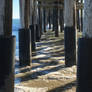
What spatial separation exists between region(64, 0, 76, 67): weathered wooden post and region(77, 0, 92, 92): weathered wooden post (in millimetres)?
3413

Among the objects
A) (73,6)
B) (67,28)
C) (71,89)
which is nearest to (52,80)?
(71,89)

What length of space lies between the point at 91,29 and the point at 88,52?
303 mm

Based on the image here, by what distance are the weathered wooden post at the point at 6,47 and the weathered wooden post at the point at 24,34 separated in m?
2.90

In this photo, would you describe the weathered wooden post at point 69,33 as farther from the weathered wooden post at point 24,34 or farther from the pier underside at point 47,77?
the weathered wooden post at point 24,34

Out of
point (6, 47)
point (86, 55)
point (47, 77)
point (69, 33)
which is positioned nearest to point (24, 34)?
point (69, 33)

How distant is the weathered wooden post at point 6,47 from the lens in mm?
3793

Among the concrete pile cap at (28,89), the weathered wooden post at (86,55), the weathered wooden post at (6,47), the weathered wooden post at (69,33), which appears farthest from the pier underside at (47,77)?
the weathered wooden post at (86,55)

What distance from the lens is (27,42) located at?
7043mm

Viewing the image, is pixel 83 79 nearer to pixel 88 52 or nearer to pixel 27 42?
pixel 88 52

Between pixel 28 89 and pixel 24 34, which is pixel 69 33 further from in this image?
pixel 28 89

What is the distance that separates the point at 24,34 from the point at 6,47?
322 centimetres

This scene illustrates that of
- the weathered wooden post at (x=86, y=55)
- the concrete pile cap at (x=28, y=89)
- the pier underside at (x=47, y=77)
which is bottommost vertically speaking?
the concrete pile cap at (x=28, y=89)

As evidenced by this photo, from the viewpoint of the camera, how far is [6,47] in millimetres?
3793

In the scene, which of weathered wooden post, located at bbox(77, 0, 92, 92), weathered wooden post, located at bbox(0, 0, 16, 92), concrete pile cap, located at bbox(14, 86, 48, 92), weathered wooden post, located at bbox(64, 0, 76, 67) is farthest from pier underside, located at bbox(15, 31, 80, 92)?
weathered wooden post, located at bbox(77, 0, 92, 92)
